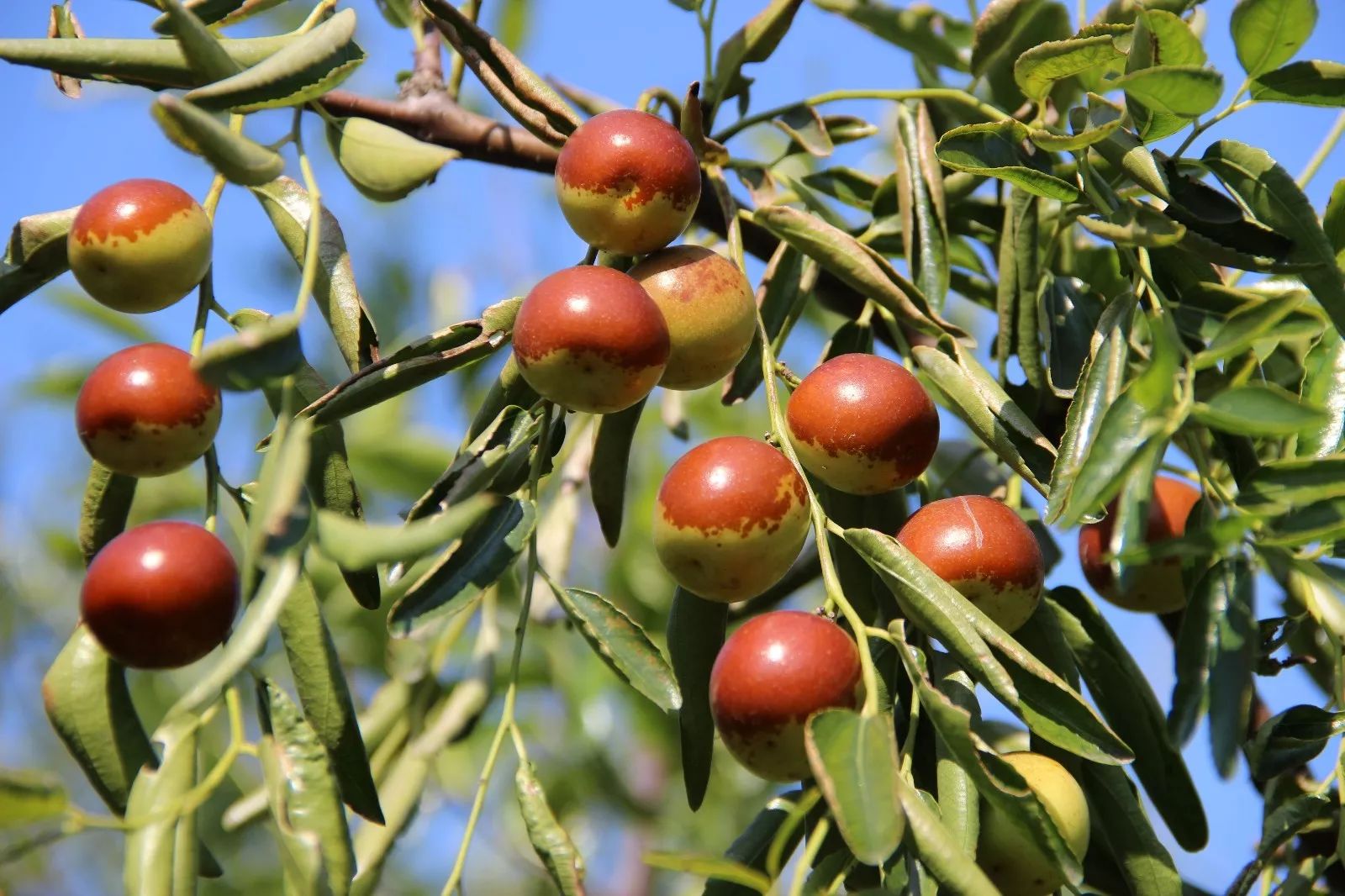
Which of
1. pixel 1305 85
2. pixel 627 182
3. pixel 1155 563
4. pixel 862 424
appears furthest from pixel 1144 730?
pixel 627 182

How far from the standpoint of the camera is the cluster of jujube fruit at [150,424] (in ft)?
3.80

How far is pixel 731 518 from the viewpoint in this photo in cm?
124

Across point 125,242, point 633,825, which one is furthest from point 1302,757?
point 633,825

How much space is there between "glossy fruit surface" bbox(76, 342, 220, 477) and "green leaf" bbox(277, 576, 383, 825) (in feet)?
0.62

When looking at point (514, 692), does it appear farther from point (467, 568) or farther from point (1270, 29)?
point (1270, 29)

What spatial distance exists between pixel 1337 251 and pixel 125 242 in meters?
1.29

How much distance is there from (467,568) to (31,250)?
0.64m

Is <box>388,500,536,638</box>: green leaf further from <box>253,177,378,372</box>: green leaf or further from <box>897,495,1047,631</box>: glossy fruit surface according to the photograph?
<box>897,495,1047,631</box>: glossy fruit surface

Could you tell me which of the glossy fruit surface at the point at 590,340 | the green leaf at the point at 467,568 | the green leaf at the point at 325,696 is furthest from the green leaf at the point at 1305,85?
the green leaf at the point at 325,696

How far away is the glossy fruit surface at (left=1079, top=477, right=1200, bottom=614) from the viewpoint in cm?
163

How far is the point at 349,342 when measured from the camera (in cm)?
131

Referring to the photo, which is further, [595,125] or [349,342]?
[595,125]

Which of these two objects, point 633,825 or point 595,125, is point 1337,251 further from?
point 633,825

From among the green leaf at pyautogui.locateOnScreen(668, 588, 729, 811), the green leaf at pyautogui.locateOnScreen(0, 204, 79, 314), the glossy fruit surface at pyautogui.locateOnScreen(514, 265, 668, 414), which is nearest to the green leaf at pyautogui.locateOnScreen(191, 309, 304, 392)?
the glossy fruit surface at pyautogui.locateOnScreen(514, 265, 668, 414)
